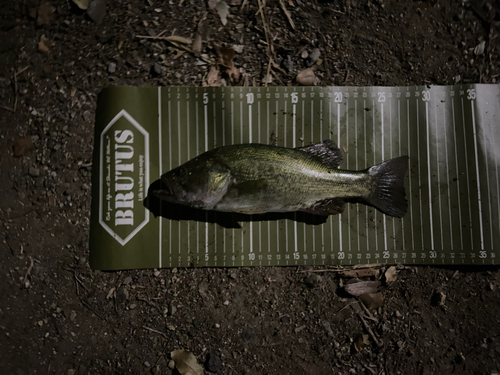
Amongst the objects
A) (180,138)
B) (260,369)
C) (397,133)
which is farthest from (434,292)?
(180,138)

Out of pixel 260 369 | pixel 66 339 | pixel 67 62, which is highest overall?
pixel 67 62

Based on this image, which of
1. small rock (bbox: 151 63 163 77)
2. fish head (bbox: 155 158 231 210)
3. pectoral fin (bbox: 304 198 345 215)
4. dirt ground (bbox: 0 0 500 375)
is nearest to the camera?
fish head (bbox: 155 158 231 210)

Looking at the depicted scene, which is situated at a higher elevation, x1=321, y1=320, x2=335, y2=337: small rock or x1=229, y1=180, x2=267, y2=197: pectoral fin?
x1=229, y1=180, x2=267, y2=197: pectoral fin

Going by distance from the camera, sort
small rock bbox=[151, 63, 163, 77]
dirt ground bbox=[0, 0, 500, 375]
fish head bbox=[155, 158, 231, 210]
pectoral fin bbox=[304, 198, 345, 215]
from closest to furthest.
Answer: fish head bbox=[155, 158, 231, 210] → pectoral fin bbox=[304, 198, 345, 215] → dirt ground bbox=[0, 0, 500, 375] → small rock bbox=[151, 63, 163, 77]

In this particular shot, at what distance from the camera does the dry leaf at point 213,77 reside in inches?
129

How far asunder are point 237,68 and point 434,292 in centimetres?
314

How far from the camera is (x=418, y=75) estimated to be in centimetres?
331

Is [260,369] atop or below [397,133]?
below

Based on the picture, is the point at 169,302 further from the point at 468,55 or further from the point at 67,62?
the point at 468,55

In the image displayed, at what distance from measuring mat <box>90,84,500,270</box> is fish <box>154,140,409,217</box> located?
0.18 meters

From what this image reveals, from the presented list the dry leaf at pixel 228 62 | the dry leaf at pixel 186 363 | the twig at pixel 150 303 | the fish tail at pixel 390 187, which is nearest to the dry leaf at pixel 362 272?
the fish tail at pixel 390 187

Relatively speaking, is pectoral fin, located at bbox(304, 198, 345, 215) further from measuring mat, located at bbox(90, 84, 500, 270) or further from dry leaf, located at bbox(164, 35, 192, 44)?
dry leaf, located at bbox(164, 35, 192, 44)

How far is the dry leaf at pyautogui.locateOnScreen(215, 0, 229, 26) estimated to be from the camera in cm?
331

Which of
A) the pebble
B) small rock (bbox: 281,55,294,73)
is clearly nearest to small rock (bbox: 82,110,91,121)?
small rock (bbox: 281,55,294,73)
